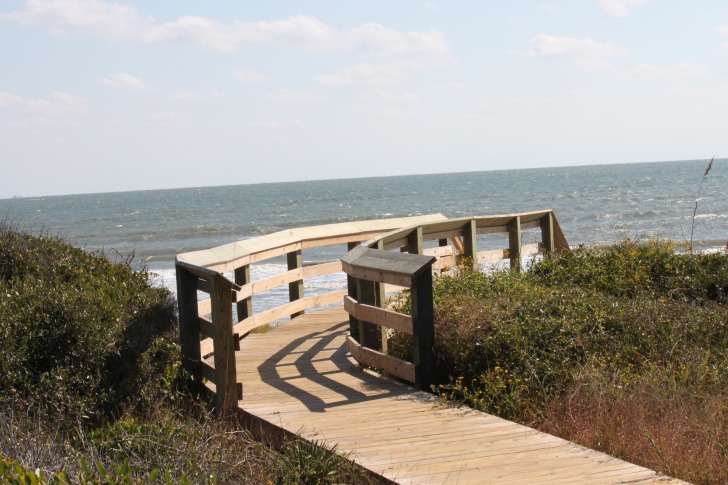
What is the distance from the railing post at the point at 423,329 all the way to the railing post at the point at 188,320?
75.3 inches

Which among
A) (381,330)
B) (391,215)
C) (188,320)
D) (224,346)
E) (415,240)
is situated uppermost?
(415,240)

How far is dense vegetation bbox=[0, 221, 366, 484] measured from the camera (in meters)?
5.07

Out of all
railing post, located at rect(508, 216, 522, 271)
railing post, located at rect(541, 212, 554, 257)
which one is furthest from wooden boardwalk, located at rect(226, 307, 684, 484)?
railing post, located at rect(541, 212, 554, 257)

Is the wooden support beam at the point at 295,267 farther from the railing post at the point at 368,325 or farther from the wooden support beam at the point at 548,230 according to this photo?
the wooden support beam at the point at 548,230

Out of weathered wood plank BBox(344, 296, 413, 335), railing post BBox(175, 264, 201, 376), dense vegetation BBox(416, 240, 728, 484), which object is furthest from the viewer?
railing post BBox(175, 264, 201, 376)

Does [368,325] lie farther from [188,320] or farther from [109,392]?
[109,392]

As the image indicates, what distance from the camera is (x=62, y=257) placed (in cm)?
859

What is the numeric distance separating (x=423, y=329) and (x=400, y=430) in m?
1.18

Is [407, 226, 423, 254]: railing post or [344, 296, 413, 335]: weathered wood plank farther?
[407, 226, 423, 254]: railing post

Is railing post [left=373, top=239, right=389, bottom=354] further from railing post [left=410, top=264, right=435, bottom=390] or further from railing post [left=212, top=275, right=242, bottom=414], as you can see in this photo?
railing post [left=212, top=275, right=242, bottom=414]

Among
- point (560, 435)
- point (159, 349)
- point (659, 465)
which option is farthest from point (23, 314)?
point (659, 465)

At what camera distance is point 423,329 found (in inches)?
269

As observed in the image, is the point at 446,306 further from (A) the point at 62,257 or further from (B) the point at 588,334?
(A) the point at 62,257

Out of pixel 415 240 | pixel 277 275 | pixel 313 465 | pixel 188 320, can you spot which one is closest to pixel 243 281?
pixel 277 275
